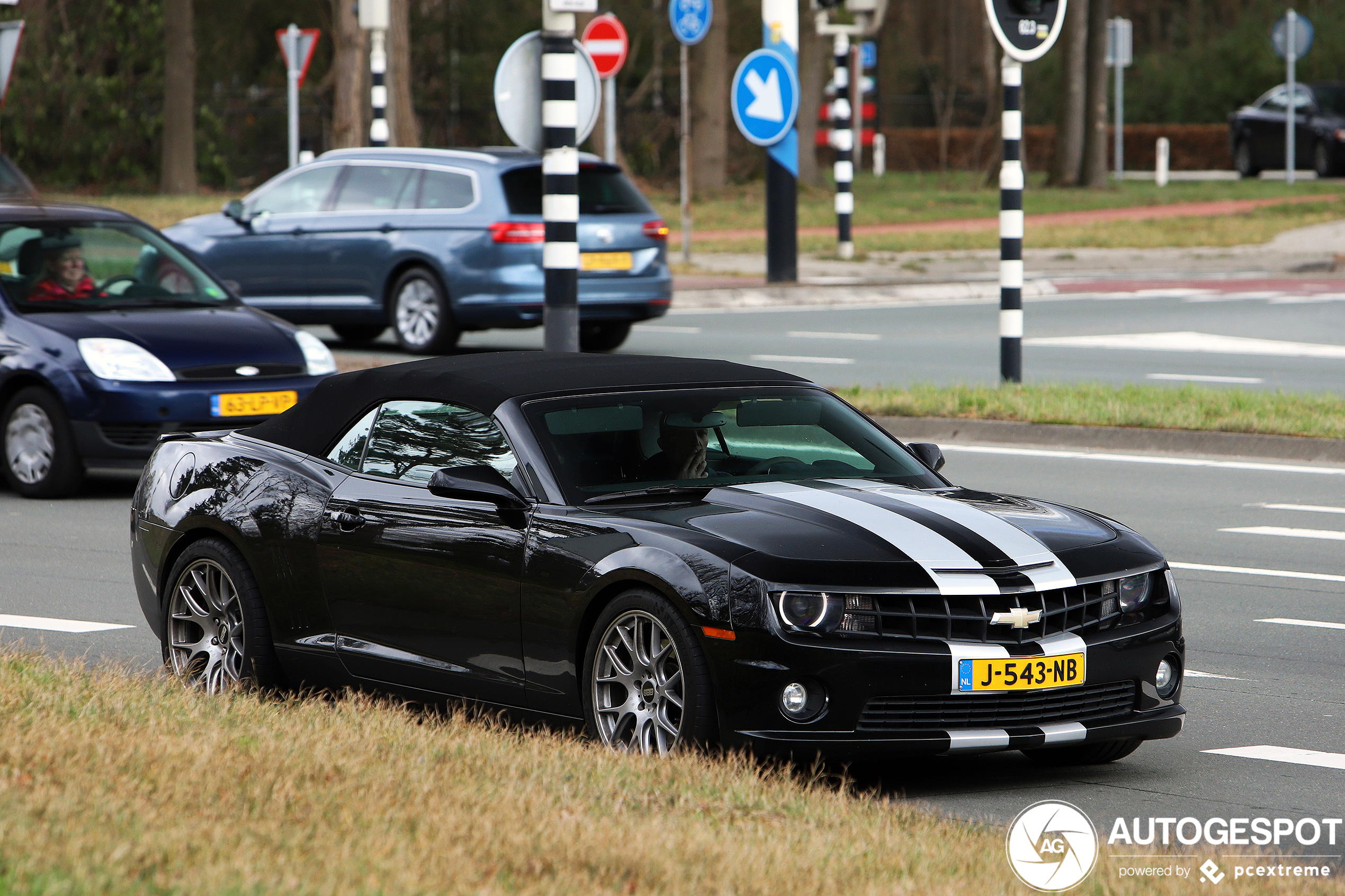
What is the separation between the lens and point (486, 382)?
6711mm

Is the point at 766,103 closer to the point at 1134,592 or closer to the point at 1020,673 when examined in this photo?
the point at 1134,592

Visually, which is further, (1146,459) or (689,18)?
(689,18)

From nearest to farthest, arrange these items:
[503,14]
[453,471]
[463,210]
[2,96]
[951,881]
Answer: [951,881], [453,471], [2,96], [463,210], [503,14]

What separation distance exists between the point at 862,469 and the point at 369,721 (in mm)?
1810

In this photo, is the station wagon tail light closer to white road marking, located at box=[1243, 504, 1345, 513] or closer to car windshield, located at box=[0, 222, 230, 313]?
car windshield, located at box=[0, 222, 230, 313]

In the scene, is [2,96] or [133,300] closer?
[2,96]

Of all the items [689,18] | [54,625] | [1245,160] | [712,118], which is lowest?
[54,625]

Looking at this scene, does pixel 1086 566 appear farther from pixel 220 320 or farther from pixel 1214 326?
pixel 1214 326

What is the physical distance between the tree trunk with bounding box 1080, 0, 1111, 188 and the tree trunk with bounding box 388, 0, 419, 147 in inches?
593

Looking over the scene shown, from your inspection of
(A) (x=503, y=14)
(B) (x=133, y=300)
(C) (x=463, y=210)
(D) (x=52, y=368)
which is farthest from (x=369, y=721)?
(A) (x=503, y=14)

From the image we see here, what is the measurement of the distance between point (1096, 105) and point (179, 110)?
→ 18798 millimetres

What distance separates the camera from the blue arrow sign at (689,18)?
93.0ft

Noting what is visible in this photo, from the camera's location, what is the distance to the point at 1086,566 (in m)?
5.89
